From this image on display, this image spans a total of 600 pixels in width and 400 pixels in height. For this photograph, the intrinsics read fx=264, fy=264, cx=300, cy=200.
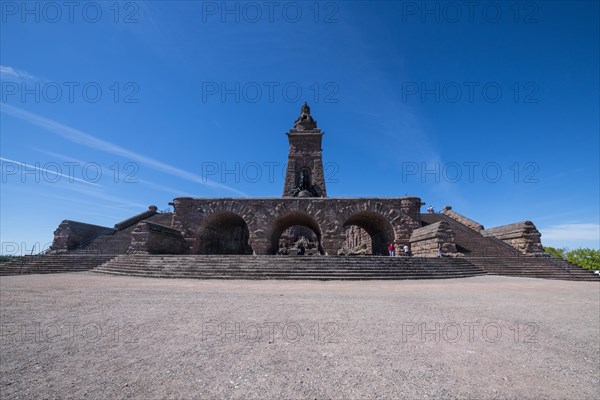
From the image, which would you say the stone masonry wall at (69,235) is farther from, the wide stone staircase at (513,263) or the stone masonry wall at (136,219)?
the wide stone staircase at (513,263)

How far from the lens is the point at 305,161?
35.8 metres

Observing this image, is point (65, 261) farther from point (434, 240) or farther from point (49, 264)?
point (434, 240)

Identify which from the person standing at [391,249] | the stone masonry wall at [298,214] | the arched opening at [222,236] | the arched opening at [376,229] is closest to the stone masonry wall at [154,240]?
the stone masonry wall at [298,214]

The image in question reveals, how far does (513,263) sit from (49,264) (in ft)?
93.0

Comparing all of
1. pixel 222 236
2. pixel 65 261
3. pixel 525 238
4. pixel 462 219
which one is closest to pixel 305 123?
pixel 222 236

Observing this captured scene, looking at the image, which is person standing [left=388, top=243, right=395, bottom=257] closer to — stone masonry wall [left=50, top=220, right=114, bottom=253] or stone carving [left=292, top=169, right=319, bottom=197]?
stone carving [left=292, top=169, right=319, bottom=197]

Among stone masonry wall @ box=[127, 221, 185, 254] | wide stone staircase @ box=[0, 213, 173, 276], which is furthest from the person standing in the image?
wide stone staircase @ box=[0, 213, 173, 276]

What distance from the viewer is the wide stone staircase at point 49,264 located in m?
15.4

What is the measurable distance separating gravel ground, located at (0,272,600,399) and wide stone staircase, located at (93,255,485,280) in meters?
6.49

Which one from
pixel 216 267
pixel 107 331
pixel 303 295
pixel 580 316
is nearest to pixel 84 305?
pixel 107 331

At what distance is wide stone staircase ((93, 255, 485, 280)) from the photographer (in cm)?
1288

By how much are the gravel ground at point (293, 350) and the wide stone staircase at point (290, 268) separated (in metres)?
6.49

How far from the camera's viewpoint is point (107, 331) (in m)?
4.21

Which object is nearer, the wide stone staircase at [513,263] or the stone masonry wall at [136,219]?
the wide stone staircase at [513,263]
